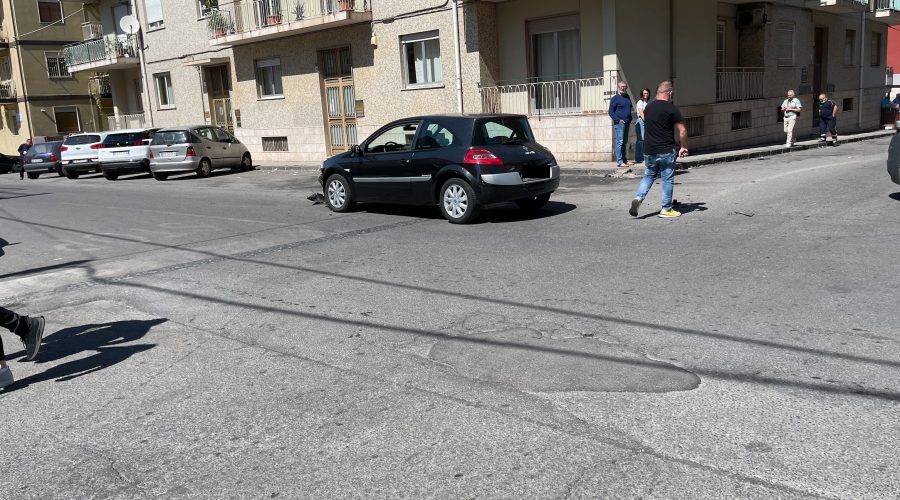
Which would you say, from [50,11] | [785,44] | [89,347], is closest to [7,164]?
[50,11]

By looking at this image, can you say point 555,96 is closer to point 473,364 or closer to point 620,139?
point 620,139

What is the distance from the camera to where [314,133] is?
1013 inches

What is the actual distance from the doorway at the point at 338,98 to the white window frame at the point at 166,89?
10050 mm

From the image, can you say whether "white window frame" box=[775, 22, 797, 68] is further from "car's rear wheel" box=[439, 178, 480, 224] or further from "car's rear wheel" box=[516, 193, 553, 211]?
"car's rear wheel" box=[439, 178, 480, 224]

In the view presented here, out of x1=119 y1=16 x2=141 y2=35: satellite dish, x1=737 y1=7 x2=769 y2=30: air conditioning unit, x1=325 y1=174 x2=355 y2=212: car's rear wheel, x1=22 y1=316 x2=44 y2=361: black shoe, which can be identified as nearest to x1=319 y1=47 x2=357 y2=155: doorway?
x1=119 y1=16 x2=141 y2=35: satellite dish

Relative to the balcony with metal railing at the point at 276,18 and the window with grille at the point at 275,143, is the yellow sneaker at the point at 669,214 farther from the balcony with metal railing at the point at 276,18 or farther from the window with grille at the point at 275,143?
the window with grille at the point at 275,143

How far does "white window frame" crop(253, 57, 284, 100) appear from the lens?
26.6 m

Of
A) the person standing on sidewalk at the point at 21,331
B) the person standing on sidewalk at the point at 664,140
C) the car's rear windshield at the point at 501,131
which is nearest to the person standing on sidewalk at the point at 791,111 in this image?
the person standing on sidewalk at the point at 664,140

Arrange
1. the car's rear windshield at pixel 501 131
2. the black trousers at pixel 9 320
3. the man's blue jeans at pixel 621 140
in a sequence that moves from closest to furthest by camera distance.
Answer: the black trousers at pixel 9 320 → the car's rear windshield at pixel 501 131 → the man's blue jeans at pixel 621 140

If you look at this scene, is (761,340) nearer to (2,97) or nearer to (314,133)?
(314,133)

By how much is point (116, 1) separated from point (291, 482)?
36.1 meters

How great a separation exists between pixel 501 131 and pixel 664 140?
235 centimetres

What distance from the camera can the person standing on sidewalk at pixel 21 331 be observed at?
5035 mm

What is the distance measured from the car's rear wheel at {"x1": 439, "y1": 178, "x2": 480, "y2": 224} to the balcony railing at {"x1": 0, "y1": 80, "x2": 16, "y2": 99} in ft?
141
